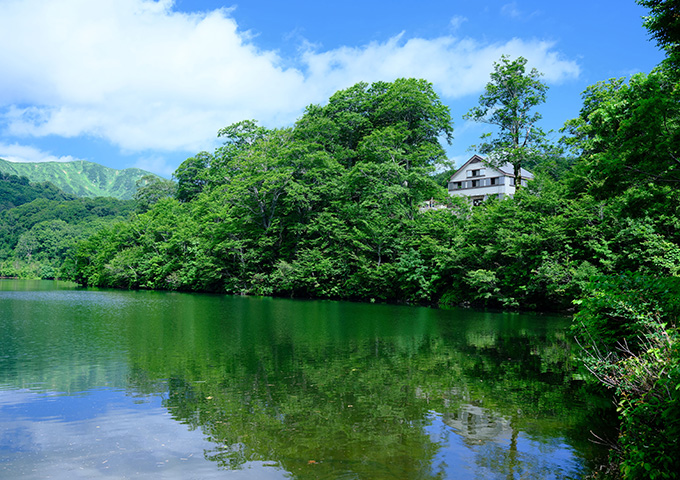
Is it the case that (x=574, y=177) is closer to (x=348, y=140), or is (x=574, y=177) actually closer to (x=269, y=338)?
(x=269, y=338)

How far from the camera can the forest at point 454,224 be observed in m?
8.29

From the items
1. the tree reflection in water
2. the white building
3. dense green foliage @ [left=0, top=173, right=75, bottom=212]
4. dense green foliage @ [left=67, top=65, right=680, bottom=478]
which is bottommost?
the tree reflection in water

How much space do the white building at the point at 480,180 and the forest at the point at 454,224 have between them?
2524 millimetres

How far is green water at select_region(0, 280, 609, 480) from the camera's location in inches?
223

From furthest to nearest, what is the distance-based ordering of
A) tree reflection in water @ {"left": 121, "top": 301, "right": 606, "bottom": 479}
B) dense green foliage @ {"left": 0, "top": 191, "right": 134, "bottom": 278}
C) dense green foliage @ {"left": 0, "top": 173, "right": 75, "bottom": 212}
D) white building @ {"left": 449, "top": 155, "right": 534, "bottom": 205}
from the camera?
dense green foliage @ {"left": 0, "top": 173, "right": 75, "bottom": 212}
dense green foliage @ {"left": 0, "top": 191, "right": 134, "bottom": 278}
white building @ {"left": 449, "top": 155, "right": 534, "bottom": 205}
tree reflection in water @ {"left": 121, "top": 301, "right": 606, "bottom": 479}

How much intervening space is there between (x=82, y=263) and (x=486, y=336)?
7733 centimetres

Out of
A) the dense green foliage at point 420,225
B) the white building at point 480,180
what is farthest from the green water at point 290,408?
the white building at point 480,180

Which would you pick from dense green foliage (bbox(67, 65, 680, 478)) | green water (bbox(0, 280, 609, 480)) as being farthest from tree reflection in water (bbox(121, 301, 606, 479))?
dense green foliage (bbox(67, 65, 680, 478))

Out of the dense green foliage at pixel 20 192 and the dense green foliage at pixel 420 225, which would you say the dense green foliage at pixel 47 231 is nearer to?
the dense green foliage at pixel 20 192

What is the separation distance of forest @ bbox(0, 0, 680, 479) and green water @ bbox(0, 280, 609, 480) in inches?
63.5

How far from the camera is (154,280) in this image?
6103 centimetres

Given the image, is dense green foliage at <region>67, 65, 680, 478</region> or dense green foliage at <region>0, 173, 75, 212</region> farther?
dense green foliage at <region>0, 173, 75, 212</region>

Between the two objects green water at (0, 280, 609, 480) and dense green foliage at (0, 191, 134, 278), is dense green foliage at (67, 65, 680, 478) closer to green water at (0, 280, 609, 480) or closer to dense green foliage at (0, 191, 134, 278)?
green water at (0, 280, 609, 480)

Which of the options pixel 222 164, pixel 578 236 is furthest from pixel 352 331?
pixel 222 164
